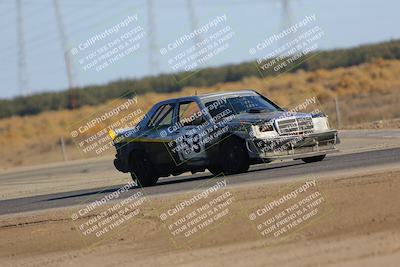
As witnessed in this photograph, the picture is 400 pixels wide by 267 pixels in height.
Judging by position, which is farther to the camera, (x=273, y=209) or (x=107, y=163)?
(x=107, y=163)

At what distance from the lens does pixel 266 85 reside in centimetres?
7188

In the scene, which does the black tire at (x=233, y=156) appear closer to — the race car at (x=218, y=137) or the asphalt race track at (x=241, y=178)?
the race car at (x=218, y=137)

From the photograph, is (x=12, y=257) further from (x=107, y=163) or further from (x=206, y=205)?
(x=107, y=163)

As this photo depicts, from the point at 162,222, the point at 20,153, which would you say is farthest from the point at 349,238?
the point at 20,153

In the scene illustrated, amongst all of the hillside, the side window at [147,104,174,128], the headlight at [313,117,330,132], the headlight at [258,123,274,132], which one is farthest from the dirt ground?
the hillside

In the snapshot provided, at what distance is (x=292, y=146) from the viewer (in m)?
19.1

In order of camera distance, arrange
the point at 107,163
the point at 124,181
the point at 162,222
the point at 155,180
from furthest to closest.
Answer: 1. the point at 107,163
2. the point at 124,181
3. the point at 155,180
4. the point at 162,222

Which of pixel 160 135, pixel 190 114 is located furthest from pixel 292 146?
pixel 160 135

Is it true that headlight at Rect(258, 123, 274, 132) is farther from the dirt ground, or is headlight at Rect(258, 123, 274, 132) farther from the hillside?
the hillside

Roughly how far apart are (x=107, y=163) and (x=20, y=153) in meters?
20.1

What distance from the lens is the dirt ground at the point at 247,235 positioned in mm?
11070

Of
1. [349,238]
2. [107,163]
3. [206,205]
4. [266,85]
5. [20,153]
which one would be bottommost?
[266,85]

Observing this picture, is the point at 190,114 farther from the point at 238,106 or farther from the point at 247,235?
the point at 247,235

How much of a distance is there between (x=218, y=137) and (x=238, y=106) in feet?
3.16
